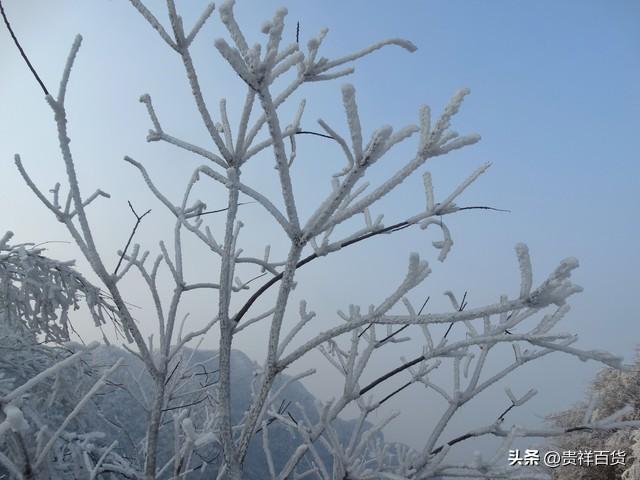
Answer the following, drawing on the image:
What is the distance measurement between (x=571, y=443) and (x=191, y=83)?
15989 mm

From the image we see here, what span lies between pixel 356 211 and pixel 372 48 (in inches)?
25.5

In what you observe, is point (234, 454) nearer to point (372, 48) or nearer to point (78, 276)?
point (372, 48)

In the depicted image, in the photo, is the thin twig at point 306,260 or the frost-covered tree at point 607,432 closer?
the thin twig at point 306,260

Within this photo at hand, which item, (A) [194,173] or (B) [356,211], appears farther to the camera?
(A) [194,173]

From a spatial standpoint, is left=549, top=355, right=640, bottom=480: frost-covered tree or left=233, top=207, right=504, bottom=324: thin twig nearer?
left=233, top=207, right=504, bottom=324: thin twig

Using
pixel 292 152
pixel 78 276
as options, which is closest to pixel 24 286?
pixel 78 276

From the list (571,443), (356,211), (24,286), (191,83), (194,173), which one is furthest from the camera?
(571,443)

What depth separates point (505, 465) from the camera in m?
2.21

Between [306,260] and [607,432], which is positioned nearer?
[306,260]

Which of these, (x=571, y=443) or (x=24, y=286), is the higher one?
(x=24, y=286)

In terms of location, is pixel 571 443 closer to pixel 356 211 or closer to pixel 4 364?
pixel 4 364

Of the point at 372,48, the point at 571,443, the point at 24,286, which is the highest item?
the point at 372,48

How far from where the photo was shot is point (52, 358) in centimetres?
527

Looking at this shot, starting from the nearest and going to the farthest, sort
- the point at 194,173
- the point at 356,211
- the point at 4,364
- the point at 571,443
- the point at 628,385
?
1. the point at 356,211
2. the point at 194,173
3. the point at 4,364
4. the point at 628,385
5. the point at 571,443
